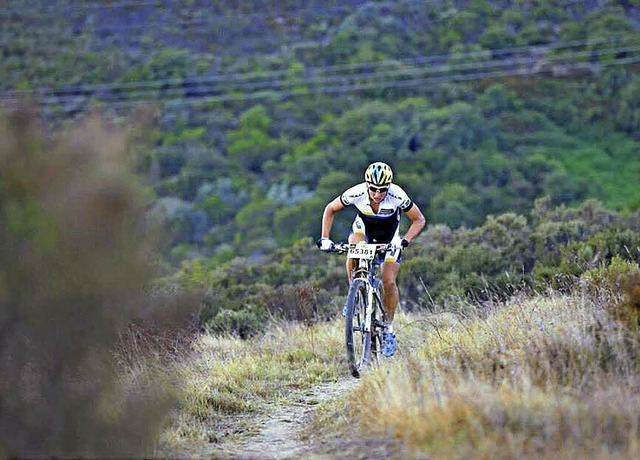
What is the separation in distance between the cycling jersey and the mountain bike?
294mm

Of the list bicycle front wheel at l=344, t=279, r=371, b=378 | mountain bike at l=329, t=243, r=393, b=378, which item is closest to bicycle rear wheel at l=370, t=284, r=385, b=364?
mountain bike at l=329, t=243, r=393, b=378

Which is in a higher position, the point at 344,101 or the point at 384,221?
the point at 384,221

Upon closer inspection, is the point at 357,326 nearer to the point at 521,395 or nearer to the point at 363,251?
the point at 363,251

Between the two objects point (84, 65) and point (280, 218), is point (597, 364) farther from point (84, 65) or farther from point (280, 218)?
point (84, 65)

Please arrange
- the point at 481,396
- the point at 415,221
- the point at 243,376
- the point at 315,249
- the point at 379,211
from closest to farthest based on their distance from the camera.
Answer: the point at 481,396, the point at 243,376, the point at 379,211, the point at 415,221, the point at 315,249

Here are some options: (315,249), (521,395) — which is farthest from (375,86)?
(521,395)

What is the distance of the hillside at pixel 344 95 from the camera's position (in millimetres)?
32156

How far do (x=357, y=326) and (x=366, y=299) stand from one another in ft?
0.88

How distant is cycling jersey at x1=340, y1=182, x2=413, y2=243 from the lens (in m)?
8.97

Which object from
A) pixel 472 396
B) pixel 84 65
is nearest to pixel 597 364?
pixel 472 396

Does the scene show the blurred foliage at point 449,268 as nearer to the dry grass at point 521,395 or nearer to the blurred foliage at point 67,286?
the dry grass at point 521,395

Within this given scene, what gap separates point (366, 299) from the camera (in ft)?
28.5

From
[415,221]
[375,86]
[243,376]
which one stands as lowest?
[243,376]

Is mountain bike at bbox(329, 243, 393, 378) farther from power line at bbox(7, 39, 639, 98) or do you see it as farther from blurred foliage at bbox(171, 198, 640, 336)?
power line at bbox(7, 39, 639, 98)
